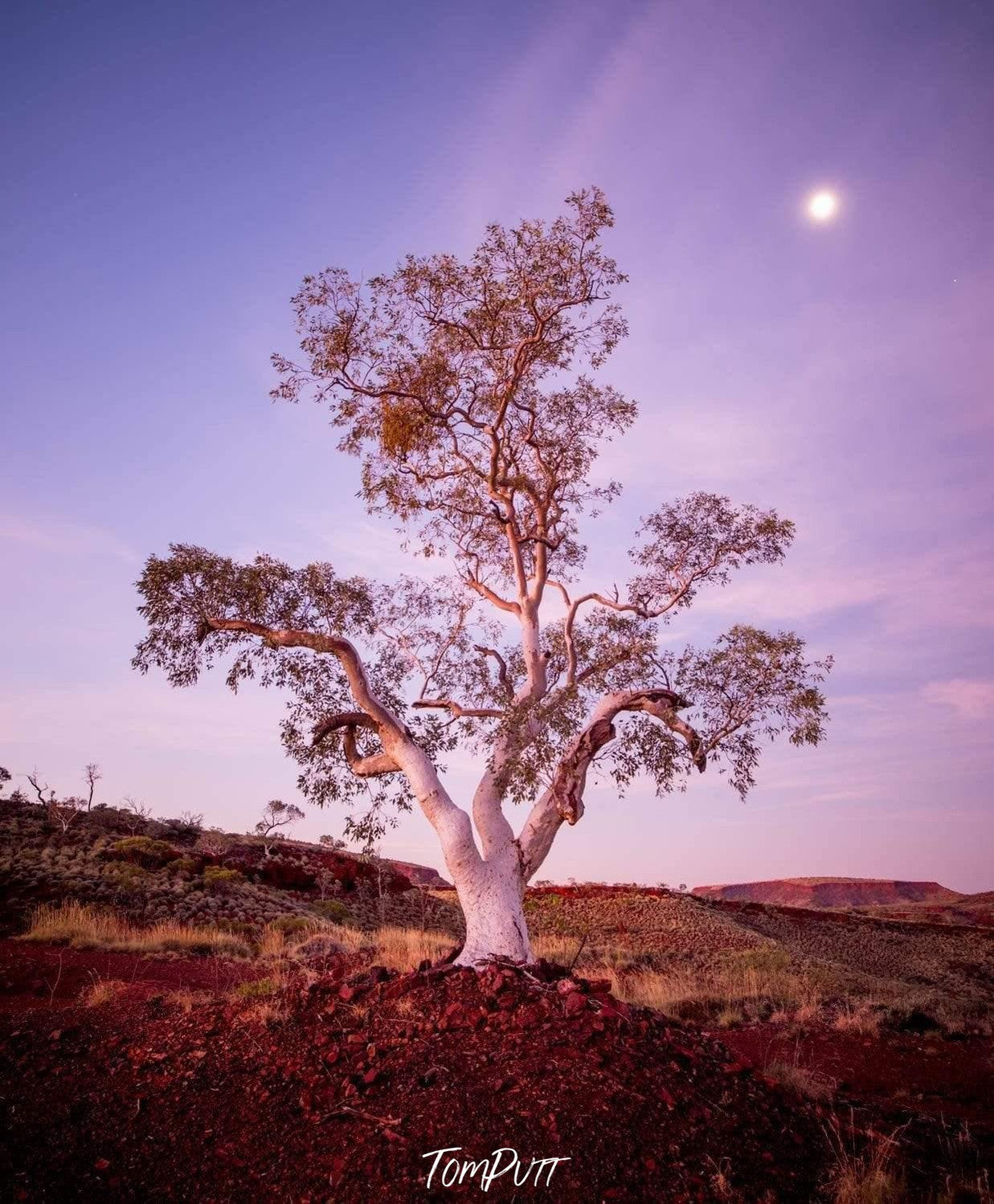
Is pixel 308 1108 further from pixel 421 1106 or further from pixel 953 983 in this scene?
pixel 953 983

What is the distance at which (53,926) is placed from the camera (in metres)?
15.4

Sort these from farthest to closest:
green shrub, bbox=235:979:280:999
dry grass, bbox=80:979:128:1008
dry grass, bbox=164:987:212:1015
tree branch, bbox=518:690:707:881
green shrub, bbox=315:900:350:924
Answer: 1. green shrub, bbox=315:900:350:924
2. tree branch, bbox=518:690:707:881
3. dry grass, bbox=80:979:128:1008
4. green shrub, bbox=235:979:280:999
5. dry grass, bbox=164:987:212:1015

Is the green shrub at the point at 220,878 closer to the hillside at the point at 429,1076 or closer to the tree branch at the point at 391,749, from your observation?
the hillside at the point at 429,1076

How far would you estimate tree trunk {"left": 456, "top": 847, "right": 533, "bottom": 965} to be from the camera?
10086 mm

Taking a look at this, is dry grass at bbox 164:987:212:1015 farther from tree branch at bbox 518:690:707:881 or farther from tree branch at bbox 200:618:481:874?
tree branch at bbox 518:690:707:881

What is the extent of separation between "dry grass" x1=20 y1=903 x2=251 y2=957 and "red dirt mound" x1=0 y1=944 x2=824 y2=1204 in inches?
256

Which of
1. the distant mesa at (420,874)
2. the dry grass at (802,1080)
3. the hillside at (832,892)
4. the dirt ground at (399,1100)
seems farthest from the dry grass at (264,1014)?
the hillside at (832,892)

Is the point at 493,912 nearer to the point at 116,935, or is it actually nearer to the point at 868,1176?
the point at 868,1176

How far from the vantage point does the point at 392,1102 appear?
21.6 feet

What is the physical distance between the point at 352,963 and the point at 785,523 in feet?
31.9

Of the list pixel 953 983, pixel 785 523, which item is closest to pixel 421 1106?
pixel 785 523

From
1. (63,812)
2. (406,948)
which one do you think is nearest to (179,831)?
(63,812)

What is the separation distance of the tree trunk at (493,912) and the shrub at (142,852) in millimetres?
15843

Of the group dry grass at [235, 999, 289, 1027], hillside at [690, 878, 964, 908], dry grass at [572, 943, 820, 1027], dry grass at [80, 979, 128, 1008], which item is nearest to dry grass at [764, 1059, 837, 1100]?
dry grass at [572, 943, 820, 1027]
